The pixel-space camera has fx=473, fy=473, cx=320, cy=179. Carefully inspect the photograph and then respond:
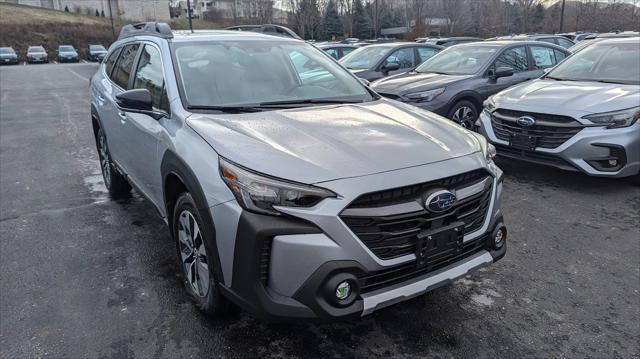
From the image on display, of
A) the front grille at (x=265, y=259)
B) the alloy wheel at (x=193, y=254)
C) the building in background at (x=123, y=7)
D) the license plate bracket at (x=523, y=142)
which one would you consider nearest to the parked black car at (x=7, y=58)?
the building in background at (x=123, y=7)

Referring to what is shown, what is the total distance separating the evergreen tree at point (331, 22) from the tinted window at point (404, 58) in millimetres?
43446

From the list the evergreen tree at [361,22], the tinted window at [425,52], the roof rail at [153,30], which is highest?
the evergreen tree at [361,22]

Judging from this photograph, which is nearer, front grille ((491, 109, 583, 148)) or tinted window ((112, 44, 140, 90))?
tinted window ((112, 44, 140, 90))

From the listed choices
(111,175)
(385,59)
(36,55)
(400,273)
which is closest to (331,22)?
(36,55)

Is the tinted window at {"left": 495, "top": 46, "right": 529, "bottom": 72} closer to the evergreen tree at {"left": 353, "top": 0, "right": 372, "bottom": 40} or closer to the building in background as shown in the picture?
the evergreen tree at {"left": 353, "top": 0, "right": 372, "bottom": 40}

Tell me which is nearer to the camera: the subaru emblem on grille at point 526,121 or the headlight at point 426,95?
the subaru emblem on grille at point 526,121

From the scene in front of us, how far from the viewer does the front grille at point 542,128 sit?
Answer: 502 centimetres

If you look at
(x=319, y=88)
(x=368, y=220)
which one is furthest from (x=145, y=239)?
(x=368, y=220)

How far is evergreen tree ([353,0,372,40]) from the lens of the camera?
52.2 meters

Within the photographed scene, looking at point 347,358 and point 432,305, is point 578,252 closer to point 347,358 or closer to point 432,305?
point 432,305

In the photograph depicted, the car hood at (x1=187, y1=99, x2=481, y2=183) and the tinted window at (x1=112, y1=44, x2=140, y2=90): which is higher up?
the tinted window at (x1=112, y1=44, x2=140, y2=90)

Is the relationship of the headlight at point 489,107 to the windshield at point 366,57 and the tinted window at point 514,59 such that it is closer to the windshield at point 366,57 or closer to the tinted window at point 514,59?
the tinted window at point 514,59

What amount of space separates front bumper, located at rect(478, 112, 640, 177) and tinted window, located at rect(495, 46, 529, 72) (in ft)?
10.2

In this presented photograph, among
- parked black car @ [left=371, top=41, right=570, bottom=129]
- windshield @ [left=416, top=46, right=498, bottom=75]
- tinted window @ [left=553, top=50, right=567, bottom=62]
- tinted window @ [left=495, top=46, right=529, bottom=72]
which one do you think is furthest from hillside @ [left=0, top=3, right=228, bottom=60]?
tinted window @ [left=495, top=46, right=529, bottom=72]
